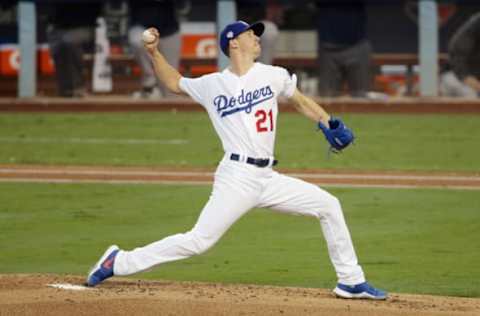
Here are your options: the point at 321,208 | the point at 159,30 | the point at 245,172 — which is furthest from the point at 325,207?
the point at 159,30

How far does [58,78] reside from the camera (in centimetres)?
2909

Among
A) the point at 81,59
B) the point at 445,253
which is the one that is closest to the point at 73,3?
the point at 81,59

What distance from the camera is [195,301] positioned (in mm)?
8281

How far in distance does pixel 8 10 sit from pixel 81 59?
314 cm

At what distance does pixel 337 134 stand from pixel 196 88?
3.23 ft

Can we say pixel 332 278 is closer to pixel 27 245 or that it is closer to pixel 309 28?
pixel 27 245

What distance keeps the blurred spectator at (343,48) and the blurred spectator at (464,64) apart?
6.35 feet

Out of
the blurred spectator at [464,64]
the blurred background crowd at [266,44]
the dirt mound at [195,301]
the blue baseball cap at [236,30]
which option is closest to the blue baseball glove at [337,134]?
the blue baseball cap at [236,30]

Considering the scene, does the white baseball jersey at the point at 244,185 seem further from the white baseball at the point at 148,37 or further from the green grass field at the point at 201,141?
the green grass field at the point at 201,141

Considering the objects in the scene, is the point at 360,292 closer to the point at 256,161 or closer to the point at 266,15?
the point at 256,161

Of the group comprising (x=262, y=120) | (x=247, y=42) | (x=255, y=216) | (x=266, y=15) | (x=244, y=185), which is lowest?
(x=255, y=216)

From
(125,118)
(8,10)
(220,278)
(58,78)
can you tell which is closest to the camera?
(220,278)

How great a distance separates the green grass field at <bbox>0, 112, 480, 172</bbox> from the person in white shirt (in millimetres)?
10068

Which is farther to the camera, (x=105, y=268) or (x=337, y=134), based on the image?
(x=105, y=268)
